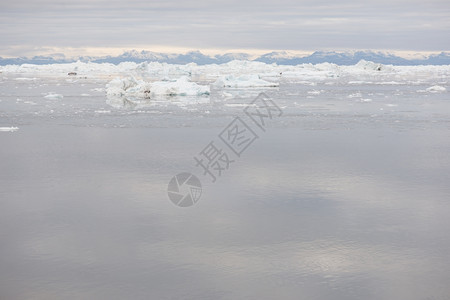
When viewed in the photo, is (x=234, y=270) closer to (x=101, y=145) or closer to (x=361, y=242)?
(x=361, y=242)

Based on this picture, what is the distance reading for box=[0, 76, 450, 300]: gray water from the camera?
634cm

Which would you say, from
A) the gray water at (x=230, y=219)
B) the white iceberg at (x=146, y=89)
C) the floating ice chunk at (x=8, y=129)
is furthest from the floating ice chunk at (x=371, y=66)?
the floating ice chunk at (x=8, y=129)

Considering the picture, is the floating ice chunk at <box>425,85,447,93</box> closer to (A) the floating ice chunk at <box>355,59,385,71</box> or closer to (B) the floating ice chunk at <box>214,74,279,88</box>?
(B) the floating ice chunk at <box>214,74,279,88</box>

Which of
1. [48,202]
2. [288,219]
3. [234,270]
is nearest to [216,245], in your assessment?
[234,270]

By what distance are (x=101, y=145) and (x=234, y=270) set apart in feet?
32.4

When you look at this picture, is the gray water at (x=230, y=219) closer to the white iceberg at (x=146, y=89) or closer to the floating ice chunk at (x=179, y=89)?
the white iceberg at (x=146, y=89)

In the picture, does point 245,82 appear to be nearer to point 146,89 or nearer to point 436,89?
point 146,89

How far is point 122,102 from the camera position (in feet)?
99.8

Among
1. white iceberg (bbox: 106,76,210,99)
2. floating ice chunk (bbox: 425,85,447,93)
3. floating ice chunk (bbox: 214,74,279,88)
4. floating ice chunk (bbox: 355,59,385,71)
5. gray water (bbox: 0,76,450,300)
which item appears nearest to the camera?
gray water (bbox: 0,76,450,300)

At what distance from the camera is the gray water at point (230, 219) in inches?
250

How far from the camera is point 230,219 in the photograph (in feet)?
28.6

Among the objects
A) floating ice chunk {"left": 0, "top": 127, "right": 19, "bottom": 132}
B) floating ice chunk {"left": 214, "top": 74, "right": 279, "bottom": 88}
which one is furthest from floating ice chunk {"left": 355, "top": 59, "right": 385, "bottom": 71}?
floating ice chunk {"left": 0, "top": 127, "right": 19, "bottom": 132}

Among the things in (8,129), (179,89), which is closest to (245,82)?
(179,89)

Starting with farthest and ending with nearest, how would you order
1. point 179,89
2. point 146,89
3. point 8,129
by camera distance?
point 179,89 → point 146,89 → point 8,129
